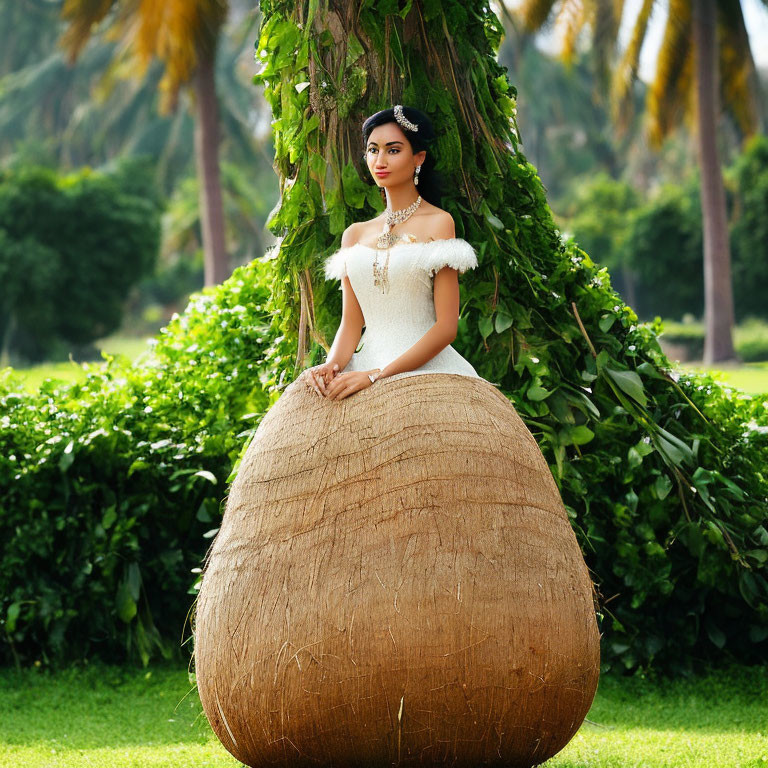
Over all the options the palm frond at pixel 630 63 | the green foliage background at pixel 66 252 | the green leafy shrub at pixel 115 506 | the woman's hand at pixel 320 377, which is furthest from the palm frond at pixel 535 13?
the woman's hand at pixel 320 377

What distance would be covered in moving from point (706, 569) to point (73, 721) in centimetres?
261

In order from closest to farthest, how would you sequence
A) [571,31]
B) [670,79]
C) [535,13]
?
[571,31] → [535,13] → [670,79]

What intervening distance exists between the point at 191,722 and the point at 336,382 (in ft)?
6.14

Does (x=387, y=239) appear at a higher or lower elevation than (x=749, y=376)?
higher

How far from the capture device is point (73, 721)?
429cm

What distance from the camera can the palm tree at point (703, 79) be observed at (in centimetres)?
1537

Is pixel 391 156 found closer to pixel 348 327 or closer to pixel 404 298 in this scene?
pixel 404 298

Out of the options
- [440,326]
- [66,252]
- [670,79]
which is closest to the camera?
[440,326]

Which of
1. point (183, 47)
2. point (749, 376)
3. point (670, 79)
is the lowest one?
point (749, 376)

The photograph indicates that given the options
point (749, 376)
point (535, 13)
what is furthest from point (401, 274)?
point (749, 376)

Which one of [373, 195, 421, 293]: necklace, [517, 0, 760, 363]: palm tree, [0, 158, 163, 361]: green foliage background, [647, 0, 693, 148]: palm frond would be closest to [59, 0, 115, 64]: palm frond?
[517, 0, 760, 363]: palm tree

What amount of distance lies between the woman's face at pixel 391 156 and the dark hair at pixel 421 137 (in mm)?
17

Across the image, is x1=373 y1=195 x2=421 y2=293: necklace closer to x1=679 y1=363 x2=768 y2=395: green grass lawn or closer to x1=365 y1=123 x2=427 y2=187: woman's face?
x1=365 y1=123 x2=427 y2=187: woman's face

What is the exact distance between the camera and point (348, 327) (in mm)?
3361
